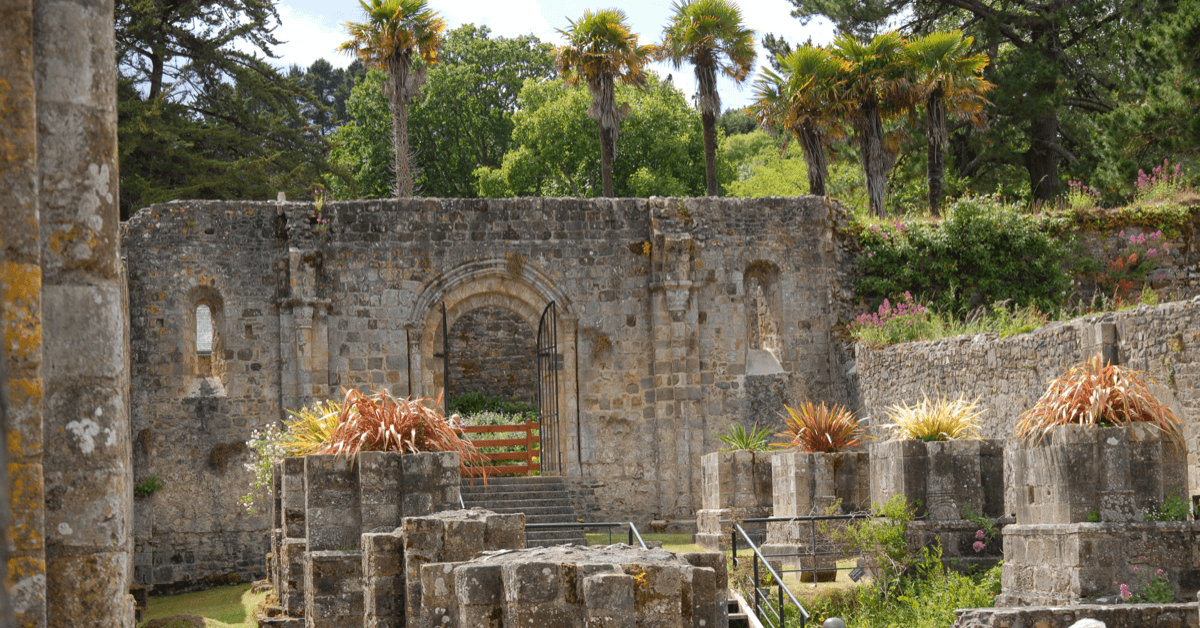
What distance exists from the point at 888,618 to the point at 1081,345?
3.89m

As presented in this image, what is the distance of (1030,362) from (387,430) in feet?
26.1

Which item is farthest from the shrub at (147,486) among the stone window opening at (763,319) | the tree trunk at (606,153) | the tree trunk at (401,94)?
the tree trunk at (606,153)

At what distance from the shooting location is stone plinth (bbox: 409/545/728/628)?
18.9 ft

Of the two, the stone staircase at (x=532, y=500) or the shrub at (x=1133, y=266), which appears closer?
the stone staircase at (x=532, y=500)

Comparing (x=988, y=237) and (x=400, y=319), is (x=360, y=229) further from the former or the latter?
(x=988, y=237)

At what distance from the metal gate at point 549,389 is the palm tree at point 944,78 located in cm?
886

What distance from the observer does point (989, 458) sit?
1270 cm

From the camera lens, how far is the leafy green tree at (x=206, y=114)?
1110 inches

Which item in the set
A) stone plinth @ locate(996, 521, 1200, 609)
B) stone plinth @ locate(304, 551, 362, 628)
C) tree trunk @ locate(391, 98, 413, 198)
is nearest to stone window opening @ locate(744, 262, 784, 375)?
tree trunk @ locate(391, 98, 413, 198)

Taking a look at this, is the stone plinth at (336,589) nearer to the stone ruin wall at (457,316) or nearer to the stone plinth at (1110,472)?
the stone plinth at (1110,472)

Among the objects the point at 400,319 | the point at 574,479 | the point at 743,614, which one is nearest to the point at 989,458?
the point at 743,614

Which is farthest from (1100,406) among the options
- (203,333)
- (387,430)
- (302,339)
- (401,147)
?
(401,147)

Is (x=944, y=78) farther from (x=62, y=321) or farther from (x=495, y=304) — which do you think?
(x=62, y=321)

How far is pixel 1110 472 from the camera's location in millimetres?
9742
